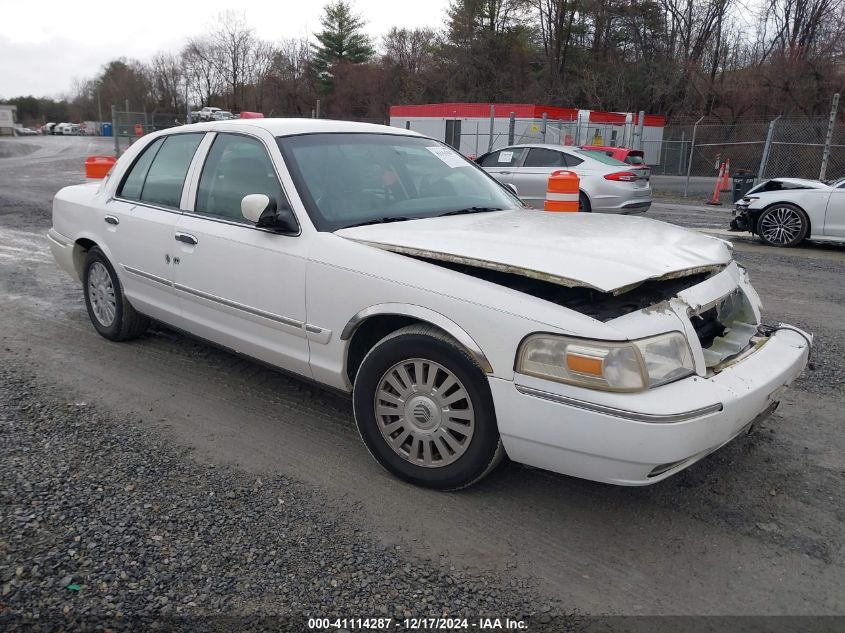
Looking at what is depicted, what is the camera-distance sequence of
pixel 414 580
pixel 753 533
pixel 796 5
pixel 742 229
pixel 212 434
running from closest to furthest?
pixel 414 580 < pixel 753 533 < pixel 212 434 < pixel 742 229 < pixel 796 5

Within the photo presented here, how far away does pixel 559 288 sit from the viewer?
292 cm

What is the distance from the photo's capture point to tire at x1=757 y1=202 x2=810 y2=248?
9973 mm

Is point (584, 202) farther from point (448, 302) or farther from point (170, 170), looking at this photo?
point (448, 302)

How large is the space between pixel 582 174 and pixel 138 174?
9.53m

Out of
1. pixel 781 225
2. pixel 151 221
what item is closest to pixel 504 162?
pixel 781 225

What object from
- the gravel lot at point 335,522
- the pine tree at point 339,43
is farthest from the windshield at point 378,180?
the pine tree at point 339,43

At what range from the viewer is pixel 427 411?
301 centimetres

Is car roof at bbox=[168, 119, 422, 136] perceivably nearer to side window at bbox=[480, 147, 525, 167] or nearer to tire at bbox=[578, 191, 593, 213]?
tire at bbox=[578, 191, 593, 213]

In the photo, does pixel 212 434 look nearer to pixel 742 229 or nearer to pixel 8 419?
pixel 8 419

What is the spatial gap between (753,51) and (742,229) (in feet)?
120

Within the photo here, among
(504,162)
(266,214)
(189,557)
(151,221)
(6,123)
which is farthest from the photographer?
(6,123)

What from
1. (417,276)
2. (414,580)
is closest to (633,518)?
(414,580)

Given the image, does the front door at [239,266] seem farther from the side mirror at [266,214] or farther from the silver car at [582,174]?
the silver car at [582,174]

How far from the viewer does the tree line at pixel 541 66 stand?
3462 cm
